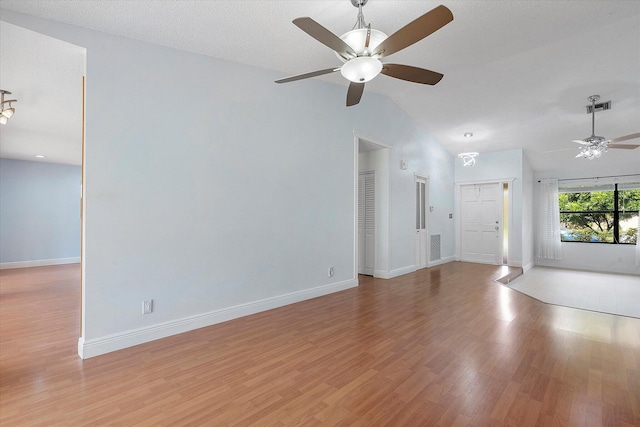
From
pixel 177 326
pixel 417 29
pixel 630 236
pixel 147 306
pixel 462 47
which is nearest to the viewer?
pixel 417 29

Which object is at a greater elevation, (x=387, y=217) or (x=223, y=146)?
(x=223, y=146)

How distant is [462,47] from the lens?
10.8ft

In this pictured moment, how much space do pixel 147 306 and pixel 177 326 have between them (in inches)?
14.1

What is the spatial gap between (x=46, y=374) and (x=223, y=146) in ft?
7.85

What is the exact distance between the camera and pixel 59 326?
314 cm

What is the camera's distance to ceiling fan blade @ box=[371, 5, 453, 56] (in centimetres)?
169

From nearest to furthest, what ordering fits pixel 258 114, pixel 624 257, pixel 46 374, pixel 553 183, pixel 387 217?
pixel 46 374, pixel 258 114, pixel 387 217, pixel 624 257, pixel 553 183

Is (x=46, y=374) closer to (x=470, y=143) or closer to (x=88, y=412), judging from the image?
(x=88, y=412)

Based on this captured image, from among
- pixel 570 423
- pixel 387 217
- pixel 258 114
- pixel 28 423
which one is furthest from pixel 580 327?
pixel 28 423

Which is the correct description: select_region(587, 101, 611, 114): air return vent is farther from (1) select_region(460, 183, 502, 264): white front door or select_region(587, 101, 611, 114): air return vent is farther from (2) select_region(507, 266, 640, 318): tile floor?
(2) select_region(507, 266, 640, 318): tile floor

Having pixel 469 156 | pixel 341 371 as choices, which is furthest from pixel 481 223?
pixel 341 371

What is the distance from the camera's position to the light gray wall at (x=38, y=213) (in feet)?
22.2

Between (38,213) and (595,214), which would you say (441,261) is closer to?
(595,214)

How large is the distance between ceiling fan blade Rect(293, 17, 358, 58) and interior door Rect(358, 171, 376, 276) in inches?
147
